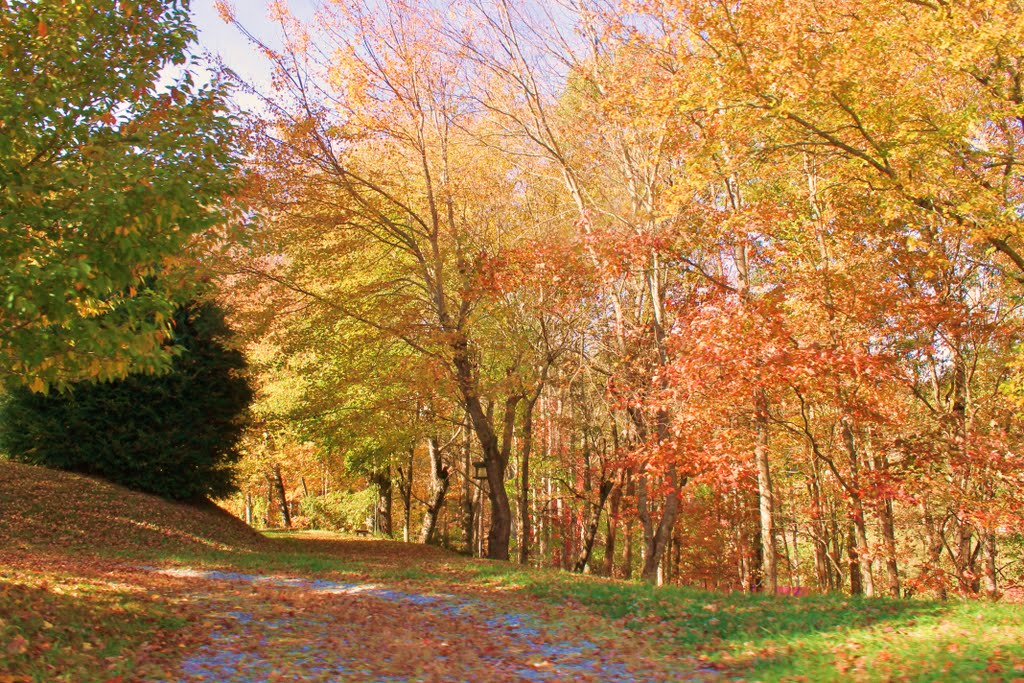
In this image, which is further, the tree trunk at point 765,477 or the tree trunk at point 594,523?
the tree trunk at point 594,523

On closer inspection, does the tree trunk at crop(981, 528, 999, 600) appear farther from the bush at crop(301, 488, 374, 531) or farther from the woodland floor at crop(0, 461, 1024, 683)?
the bush at crop(301, 488, 374, 531)

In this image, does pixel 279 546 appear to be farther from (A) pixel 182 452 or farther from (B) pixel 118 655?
(B) pixel 118 655

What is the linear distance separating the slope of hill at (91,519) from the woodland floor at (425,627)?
12cm

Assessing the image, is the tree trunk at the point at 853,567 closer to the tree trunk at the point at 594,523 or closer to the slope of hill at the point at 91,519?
the tree trunk at the point at 594,523

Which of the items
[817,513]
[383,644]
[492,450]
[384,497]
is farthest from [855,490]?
[384,497]

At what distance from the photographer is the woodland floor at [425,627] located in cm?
619

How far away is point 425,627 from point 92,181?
5.48 metres

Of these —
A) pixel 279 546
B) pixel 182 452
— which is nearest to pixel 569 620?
pixel 279 546

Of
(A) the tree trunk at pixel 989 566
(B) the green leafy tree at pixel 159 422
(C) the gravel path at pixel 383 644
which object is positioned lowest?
(C) the gravel path at pixel 383 644

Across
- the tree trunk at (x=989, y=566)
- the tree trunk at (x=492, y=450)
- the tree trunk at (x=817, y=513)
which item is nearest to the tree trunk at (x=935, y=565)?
the tree trunk at (x=989, y=566)

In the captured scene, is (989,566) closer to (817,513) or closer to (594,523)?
(817,513)

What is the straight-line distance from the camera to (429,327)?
1595cm

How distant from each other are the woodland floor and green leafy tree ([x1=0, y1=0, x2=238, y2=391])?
229cm

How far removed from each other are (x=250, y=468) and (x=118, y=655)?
70.4 feet
